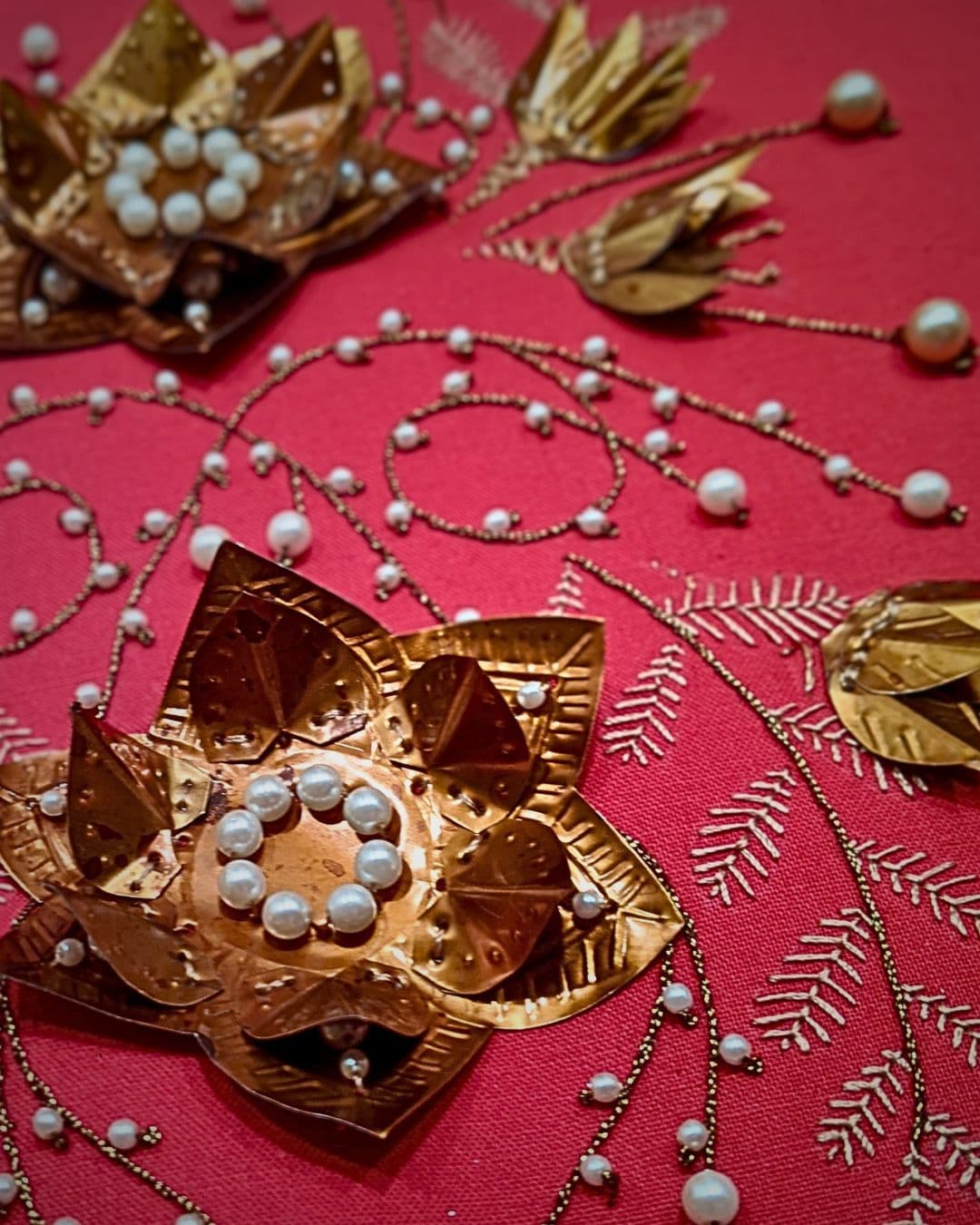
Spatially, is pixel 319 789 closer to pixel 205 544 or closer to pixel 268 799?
pixel 268 799

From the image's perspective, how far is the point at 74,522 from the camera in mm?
767

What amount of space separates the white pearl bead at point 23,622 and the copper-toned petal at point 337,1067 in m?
0.26

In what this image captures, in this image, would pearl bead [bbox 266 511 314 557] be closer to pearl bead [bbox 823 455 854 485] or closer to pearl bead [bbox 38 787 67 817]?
pearl bead [bbox 38 787 67 817]

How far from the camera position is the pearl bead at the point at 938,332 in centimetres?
78

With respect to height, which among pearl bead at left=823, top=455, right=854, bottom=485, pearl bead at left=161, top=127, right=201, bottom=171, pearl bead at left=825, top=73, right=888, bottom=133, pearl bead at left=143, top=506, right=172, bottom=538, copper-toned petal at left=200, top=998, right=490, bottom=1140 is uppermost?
pearl bead at left=825, top=73, right=888, bottom=133

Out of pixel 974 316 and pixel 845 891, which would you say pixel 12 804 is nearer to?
pixel 845 891

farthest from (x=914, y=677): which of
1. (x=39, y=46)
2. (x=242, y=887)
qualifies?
(x=39, y=46)

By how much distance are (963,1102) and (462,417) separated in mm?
452

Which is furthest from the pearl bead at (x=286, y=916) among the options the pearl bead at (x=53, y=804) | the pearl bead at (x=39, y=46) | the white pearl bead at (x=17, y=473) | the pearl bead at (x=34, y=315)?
the pearl bead at (x=39, y=46)

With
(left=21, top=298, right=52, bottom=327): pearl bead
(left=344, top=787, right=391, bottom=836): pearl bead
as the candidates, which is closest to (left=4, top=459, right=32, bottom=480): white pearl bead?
(left=21, top=298, right=52, bottom=327): pearl bead

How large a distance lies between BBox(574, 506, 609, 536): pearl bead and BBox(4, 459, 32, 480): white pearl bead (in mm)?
330

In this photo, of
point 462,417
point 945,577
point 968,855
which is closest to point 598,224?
point 462,417

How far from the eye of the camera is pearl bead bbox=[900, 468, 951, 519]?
727mm

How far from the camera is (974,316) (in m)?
0.81
